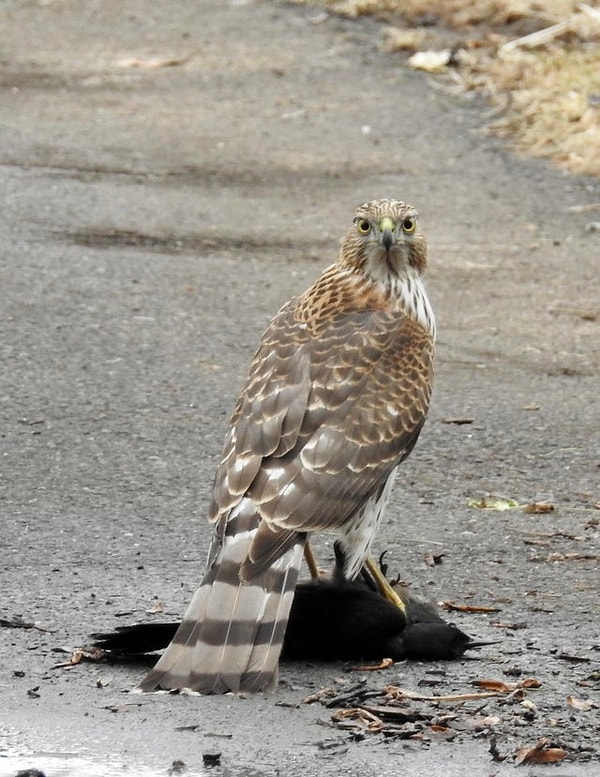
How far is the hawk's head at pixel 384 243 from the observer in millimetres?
6336

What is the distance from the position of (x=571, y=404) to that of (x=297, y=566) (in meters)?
3.22

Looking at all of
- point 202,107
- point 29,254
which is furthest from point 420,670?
point 202,107

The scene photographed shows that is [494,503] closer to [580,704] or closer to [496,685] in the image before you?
[496,685]

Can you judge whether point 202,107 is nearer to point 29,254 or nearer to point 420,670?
point 29,254

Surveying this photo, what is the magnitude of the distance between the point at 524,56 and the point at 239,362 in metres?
6.25

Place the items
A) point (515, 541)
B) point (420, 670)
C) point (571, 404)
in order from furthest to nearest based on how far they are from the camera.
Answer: point (571, 404) < point (515, 541) < point (420, 670)

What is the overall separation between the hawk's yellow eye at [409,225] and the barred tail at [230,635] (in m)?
1.80

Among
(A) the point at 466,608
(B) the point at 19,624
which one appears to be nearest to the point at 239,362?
(A) the point at 466,608

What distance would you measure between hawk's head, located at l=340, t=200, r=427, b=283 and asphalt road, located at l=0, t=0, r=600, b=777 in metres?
1.00

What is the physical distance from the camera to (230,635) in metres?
4.88

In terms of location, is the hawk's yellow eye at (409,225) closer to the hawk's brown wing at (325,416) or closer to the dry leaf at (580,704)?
the hawk's brown wing at (325,416)

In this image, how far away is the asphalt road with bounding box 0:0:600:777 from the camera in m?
4.94

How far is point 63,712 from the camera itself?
16.2 ft

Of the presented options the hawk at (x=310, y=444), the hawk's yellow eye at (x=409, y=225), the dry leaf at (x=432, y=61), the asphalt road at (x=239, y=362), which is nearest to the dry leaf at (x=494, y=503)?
the asphalt road at (x=239, y=362)
